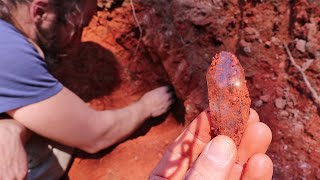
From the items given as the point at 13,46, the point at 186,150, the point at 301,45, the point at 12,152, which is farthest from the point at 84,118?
the point at 301,45

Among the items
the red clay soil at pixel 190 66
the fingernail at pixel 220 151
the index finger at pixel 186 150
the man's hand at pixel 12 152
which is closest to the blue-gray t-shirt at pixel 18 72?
the man's hand at pixel 12 152

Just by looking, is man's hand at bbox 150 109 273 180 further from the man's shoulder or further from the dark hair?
the dark hair

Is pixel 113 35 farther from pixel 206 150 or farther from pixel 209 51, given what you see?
pixel 206 150

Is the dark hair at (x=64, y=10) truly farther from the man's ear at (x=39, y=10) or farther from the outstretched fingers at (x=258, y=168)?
the outstretched fingers at (x=258, y=168)

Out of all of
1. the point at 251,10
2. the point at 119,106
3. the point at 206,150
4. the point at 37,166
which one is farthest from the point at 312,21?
the point at 37,166

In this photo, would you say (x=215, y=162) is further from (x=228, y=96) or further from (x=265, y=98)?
(x=265, y=98)

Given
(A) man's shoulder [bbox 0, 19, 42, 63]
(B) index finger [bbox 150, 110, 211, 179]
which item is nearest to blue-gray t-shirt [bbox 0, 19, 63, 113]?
(A) man's shoulder [bbox 0, 19, 42, 63]

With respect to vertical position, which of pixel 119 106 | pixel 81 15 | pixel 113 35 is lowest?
pixel 119 106
